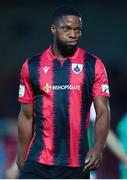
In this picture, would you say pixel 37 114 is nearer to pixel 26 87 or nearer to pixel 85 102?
pixel 26 87

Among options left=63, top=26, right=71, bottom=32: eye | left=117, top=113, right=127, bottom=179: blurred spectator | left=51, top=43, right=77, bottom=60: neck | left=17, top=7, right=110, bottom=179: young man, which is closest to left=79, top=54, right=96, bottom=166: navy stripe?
left=17, top=7, right=110, bottom=179: young man

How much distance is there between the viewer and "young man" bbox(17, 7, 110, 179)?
Answer: 455cm

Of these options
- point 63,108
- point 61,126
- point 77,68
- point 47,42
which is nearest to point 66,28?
point 77,68

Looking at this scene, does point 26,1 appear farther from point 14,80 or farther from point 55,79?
point 55,79

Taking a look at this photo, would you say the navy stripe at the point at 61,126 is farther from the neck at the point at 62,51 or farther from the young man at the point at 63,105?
the neck at the point at 62,51

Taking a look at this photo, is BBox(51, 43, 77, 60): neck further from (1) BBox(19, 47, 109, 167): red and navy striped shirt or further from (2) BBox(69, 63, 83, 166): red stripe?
(2) BBox(69, 63, 83, 166): red stripe

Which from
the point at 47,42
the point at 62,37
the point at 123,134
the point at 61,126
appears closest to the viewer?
the point at 61,126

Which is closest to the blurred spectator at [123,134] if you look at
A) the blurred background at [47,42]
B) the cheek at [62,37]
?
the blurred background at [47,42]

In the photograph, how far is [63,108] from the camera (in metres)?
4.55

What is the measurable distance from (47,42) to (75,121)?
3017mm

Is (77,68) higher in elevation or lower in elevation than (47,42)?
higher

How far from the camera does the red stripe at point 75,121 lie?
4.55m

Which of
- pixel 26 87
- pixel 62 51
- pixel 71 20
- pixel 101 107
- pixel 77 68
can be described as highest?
pixel 71 20

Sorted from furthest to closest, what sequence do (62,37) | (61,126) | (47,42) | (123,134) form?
(47,42) → (123,134) → (62,37) → (61,126)
